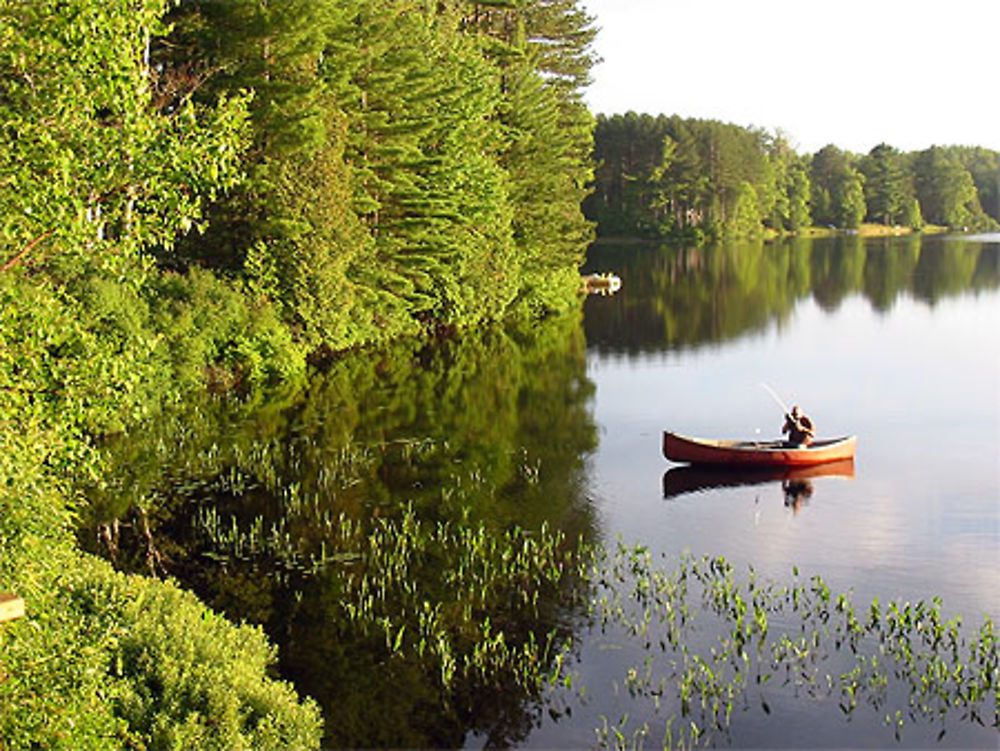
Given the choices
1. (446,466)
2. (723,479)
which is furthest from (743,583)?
(446,466)

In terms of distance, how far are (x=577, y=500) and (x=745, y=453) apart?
515 cm

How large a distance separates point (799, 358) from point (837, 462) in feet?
58.6

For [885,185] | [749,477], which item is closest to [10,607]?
[749,477]

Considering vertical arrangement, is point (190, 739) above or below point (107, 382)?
below

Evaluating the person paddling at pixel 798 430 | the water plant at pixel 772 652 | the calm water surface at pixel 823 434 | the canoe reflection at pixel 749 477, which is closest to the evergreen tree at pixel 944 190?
the calm water surface at pixel 823 434

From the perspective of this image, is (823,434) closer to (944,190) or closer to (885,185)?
(885,185)

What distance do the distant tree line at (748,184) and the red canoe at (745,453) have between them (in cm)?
11471

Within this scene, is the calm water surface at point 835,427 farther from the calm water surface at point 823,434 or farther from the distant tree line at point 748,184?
the distant tree line at point 748,184

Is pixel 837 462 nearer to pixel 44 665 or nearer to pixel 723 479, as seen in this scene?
pixel 723 479

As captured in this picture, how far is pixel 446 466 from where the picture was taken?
2542 centimetres

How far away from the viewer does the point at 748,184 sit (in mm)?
143375

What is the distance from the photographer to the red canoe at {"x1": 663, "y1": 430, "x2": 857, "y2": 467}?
2536 centimetres

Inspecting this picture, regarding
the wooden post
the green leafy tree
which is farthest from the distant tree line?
the wooden post

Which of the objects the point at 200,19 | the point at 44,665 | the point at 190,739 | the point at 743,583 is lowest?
the point at 743,583
